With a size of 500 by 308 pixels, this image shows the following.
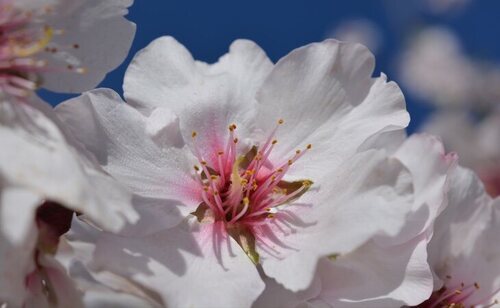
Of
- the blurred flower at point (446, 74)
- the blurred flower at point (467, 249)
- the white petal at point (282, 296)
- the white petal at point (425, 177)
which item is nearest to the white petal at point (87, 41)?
the white petal at point (282, 296)

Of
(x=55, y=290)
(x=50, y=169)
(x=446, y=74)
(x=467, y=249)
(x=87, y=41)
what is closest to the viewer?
(x=50, y=169)

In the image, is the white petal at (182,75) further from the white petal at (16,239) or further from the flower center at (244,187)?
the white petal at (16,239)

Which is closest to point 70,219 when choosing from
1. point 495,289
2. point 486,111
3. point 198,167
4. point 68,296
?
point 68,296

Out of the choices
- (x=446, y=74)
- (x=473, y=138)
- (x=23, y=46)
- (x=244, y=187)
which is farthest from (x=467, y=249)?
(x=446, y=74)

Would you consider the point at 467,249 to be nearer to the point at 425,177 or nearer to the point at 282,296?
the point at 425,177

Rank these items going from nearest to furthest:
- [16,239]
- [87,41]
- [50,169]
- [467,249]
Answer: [16,239] → [50,169] → [87,41] → [467,249]
